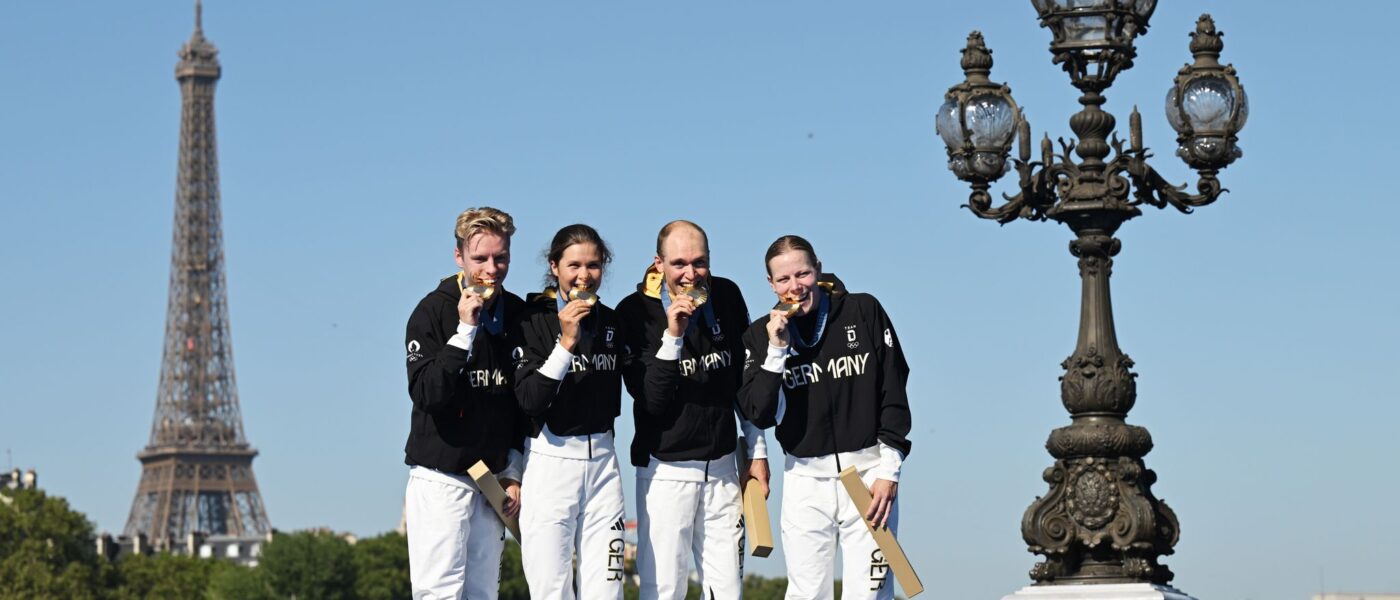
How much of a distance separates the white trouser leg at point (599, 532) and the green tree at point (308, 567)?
101 meters

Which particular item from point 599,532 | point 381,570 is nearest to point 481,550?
point 599,532

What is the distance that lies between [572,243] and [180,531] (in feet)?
507

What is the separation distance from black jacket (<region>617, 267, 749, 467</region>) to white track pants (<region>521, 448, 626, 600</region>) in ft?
1.01

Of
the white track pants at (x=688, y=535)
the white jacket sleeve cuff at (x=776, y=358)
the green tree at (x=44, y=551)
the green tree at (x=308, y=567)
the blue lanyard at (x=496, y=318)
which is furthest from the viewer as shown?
the green tree at (x=308, y=567)

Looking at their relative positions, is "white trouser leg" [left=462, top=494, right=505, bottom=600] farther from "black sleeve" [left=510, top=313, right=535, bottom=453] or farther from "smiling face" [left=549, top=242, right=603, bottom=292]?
"smiling face" [left=549, top=242, right=603, bottom=292]

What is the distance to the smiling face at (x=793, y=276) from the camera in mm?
15484

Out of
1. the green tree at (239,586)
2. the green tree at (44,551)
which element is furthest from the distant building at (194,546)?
the green tree at (44,551)

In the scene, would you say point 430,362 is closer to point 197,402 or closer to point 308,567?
point 308,567

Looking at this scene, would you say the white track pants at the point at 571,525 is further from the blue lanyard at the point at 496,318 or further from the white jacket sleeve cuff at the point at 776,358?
the white jacket sleeve cuff at the point at 776,358

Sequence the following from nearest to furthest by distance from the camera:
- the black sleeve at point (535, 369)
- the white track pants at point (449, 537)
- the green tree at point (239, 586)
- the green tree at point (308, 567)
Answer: the black sleeve at point (535, 369) < the white track pants at point (449, 537) < the green tree at point (239, 586) < the green tree at point (308, 567)

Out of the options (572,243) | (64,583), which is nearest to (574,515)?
(572,243)

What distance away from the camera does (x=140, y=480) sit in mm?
173250

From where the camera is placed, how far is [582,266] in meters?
15.3

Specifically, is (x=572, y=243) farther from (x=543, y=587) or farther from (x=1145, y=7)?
(x=1145, y=7)
